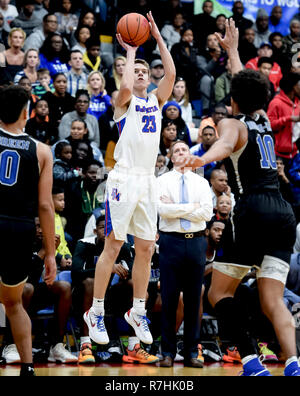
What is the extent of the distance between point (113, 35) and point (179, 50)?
167cm

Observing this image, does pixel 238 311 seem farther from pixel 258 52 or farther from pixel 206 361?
pixel 258 52

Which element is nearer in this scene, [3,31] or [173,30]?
[3,31]

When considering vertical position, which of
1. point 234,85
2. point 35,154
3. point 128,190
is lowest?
point 128,190

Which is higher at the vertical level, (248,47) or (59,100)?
(248,47)

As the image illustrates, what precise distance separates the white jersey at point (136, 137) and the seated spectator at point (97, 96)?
5122 millimetres

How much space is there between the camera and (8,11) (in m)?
13.4

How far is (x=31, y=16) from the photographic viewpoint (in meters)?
13.4

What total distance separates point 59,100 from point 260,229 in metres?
6.63

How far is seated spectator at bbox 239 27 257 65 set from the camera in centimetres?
1494

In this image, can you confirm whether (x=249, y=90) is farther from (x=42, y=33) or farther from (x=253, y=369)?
(x=42, y=33)

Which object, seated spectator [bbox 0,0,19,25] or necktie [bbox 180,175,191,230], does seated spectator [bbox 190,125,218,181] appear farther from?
seated spectator [bbox 0,0,19,25]

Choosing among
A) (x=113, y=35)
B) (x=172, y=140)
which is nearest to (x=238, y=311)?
(x=172, y=140)


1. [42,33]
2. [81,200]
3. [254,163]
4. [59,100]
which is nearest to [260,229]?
[254,163]

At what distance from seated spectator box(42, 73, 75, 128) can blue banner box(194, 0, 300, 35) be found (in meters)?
5.47
